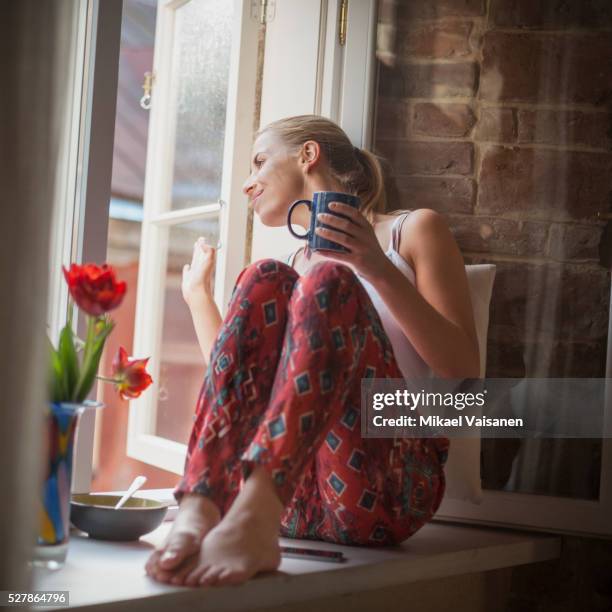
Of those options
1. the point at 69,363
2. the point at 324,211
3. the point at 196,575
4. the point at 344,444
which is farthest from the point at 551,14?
the point at 196,575

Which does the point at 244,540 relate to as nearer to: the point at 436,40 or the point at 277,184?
the point at 277,184

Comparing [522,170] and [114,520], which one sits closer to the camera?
[114,520]

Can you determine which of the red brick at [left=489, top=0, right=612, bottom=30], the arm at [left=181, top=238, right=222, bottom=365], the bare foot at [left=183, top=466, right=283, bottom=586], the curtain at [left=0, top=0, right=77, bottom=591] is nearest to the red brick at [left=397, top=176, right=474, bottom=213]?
the red brick at [left=489, top=0, right=612, bottom=30]

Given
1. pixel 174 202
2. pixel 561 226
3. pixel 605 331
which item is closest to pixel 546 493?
pixel 605 331

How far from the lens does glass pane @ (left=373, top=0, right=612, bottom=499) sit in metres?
1.73

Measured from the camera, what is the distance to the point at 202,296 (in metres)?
1.82

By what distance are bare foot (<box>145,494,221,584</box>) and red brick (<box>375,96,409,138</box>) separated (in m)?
1.09

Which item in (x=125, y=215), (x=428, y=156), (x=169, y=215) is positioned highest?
(x=125, y=215)

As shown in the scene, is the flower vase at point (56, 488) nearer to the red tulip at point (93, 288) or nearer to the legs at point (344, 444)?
the red tulip at point (93, 288)

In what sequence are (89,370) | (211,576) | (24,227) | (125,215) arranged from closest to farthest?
(24,227)
(211,576)
(89,370)
(125,215)

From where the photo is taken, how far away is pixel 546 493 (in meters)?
1.75

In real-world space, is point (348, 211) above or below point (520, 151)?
below

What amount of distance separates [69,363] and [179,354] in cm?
148

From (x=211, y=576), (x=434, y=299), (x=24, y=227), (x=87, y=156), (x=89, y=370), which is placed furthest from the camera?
(x=87, y=156)
